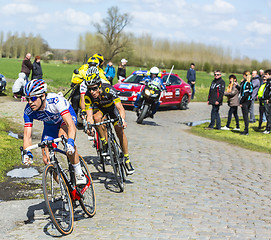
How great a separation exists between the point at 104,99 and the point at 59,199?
8.59 ft

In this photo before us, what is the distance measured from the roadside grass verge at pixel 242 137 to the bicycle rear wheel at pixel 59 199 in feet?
29.1

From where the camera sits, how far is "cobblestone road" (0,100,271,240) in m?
5.77

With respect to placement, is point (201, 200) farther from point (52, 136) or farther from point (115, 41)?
point (115, 41)

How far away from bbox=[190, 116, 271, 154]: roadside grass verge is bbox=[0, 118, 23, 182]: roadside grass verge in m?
6.91

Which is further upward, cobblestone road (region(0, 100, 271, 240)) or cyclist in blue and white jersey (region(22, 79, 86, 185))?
cyclist in blue and white jersey (region(22, 79, 86, 185))

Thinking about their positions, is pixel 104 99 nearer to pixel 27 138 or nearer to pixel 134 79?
pixel 27 138

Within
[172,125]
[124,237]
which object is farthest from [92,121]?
[172,125]

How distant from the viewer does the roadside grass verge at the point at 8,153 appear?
896 cm

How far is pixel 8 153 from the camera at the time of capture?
395 inches

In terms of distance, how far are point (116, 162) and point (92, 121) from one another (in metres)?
0.87

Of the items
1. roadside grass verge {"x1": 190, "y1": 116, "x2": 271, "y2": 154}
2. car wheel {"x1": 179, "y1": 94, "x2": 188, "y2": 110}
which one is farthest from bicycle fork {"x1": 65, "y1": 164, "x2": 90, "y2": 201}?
car wheel {"x1": 179, "y1": 94, "x2": 188, "y2": 110}

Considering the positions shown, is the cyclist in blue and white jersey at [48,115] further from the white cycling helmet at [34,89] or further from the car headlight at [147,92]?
the car headlight at [147,92]

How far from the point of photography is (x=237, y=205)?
Answer: 726 cm

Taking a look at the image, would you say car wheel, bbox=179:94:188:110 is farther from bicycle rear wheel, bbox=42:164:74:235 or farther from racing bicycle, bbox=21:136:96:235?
bicycle rear wheel, bbox=42:164:74:235
